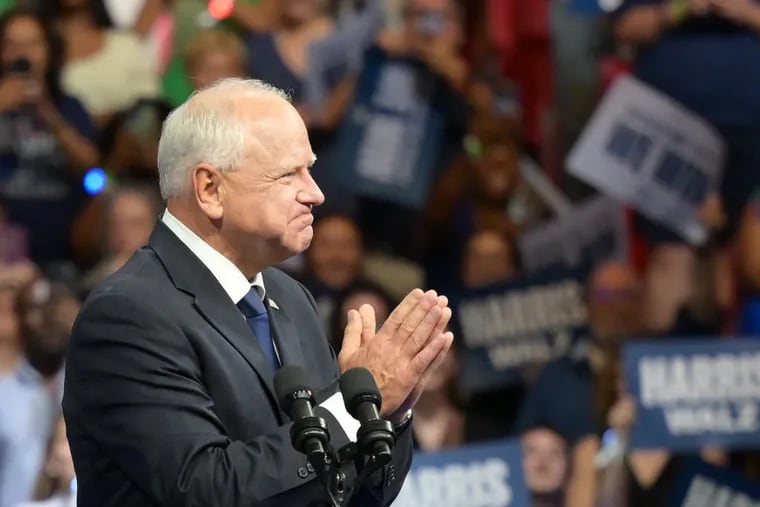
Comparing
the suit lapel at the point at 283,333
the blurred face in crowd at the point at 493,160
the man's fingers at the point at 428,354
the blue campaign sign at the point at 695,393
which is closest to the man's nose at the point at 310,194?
the suit lapel at the point at 283,333

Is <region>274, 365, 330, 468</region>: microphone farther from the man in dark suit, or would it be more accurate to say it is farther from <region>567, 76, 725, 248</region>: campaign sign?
<region>567, 76, 725, 248</region>: campaign sign

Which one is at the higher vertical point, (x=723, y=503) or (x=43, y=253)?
(x=43, y=253)

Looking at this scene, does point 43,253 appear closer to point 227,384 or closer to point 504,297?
point 504,297

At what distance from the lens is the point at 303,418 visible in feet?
8.38

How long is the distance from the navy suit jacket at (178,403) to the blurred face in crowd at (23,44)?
3865 mm

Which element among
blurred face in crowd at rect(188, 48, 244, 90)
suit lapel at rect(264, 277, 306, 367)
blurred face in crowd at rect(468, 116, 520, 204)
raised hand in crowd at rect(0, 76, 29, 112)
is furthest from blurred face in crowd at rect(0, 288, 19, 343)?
suit lapel at rect(264, 277, 306, 367)

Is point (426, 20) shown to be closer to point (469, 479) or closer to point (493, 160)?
point (493, 160)

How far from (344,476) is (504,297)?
3966 millimetres

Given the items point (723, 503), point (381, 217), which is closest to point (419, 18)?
point (381, 217)

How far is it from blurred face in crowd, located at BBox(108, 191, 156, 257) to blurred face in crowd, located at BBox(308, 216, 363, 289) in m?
0.66

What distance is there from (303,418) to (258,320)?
42 cm

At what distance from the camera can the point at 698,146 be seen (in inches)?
266

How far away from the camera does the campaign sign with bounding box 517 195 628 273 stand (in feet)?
22.6

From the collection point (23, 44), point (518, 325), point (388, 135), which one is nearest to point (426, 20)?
point (388, 135)
